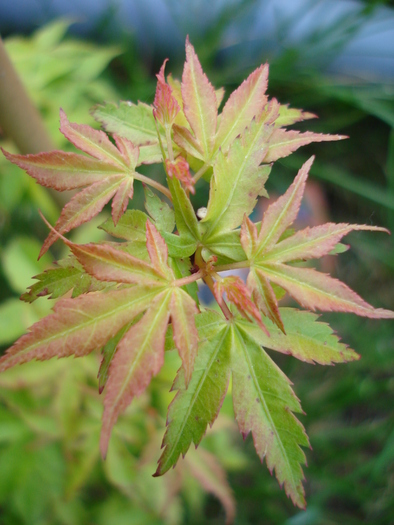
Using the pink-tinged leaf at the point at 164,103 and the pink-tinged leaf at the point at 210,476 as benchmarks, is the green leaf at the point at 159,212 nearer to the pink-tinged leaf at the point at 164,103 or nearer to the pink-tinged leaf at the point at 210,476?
the pink-tinged leaf at the point at 164,103

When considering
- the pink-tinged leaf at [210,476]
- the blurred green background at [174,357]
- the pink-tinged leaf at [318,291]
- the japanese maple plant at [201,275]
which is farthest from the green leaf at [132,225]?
the pink-tinged leaf at [210,476]

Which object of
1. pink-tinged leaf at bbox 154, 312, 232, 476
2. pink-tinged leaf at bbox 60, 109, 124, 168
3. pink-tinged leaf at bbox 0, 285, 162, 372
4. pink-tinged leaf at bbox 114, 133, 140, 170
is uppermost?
pink-tinged leaf at bbox 60, 109, 124, 168

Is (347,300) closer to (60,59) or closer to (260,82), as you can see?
(260,82)

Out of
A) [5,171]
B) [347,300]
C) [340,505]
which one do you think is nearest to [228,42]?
[5,171]

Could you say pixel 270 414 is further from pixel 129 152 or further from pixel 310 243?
pixel 129 152

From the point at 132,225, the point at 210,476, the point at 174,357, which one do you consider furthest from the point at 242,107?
the point at 210,476

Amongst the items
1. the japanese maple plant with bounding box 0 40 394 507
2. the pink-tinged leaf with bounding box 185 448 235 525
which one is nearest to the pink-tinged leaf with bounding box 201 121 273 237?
the japanese maple plant with bounding box 0 40 394 507

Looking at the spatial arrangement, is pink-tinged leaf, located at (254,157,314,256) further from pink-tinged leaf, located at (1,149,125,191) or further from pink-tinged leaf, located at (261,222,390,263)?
pink-tinged leaf, located at (1,149,125,191)
